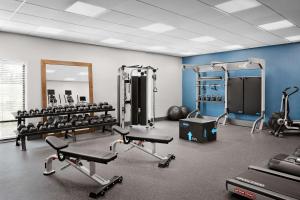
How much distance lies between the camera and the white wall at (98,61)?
501 cm

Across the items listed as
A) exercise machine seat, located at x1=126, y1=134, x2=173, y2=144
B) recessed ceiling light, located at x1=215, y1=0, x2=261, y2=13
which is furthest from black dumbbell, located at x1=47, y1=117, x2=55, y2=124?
recessed ceiling light, located at x1=215, y1=0, x2=261, y2=13

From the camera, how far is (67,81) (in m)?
5.71

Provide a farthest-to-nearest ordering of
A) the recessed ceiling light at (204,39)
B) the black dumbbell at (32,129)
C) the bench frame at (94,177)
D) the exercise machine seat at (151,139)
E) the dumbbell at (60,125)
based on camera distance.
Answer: the recessed ceiling light at (204,39)
the dumbbell at (60,125)
the black dumbbell at (32,129)
the exercise machine seat at (151,139)
the bench frame at (94,177)

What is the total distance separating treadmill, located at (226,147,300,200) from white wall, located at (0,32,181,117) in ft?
15.2

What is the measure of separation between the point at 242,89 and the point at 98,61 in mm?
4276

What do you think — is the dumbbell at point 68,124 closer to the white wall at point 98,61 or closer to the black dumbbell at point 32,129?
the black dumbbell at point 32,129

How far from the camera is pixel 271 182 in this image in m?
2.32

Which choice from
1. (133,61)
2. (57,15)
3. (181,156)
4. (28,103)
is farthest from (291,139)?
(28,103)

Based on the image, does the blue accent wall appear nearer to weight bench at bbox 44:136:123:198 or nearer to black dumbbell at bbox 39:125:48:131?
weight bench at bbox 44:136:123:198

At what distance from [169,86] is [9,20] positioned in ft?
18.1

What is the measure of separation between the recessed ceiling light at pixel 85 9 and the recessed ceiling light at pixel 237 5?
1.76 m

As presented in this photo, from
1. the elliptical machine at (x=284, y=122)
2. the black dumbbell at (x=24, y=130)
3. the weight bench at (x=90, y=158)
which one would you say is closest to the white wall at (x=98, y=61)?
the black dumbbell at (x=24, y=130)

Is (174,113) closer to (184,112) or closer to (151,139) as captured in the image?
(184,112)

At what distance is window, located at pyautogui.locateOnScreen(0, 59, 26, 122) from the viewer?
5.31 m
